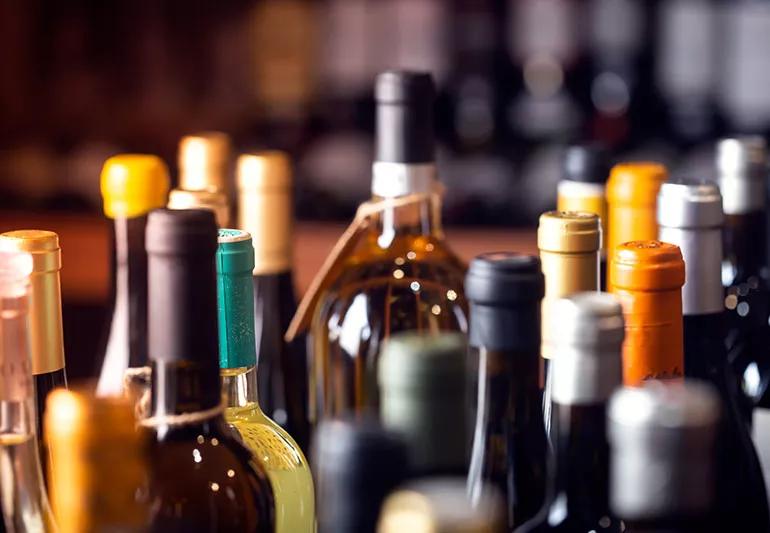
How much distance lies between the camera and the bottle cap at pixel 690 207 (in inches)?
27.5

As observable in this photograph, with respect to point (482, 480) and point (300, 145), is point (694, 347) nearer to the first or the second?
point (482, 480)

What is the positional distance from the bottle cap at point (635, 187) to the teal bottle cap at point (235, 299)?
10.2 inches

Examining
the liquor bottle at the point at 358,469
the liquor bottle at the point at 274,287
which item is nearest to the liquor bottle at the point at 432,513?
the liquor bottle at the point at 358,469

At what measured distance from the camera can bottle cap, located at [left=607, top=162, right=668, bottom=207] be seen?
0.79 meters

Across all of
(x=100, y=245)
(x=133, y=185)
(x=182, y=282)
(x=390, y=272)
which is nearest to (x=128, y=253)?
(x=133, y=185)

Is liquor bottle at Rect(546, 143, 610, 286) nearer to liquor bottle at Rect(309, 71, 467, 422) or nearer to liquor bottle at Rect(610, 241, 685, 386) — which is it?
liquor bottle at Rect(309, 71, 467, 422)

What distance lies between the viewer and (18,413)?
0.56 meters

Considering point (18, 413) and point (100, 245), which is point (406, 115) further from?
point (100, 245)

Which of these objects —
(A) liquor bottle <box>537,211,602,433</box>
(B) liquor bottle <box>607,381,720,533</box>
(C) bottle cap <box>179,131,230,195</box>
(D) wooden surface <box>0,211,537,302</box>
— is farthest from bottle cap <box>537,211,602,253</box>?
(D) wooden surface <box>0,211,537,302</box>

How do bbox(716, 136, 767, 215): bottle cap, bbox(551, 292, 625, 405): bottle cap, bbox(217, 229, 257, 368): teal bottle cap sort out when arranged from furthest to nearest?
1. bbox(716, 136, 767, 215): bottle cap
2. bbox(217, 229, 257, 368): teal bottle cap
3. bbox(551, 292, 625, 405): bottle cap

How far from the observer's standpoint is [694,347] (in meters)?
0.77

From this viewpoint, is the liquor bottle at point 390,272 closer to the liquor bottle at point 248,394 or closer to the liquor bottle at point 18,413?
the liquor bottle at point 248,394

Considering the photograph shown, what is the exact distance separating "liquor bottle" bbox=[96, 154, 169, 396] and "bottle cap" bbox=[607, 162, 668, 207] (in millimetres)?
282

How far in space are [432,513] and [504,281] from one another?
161mm
